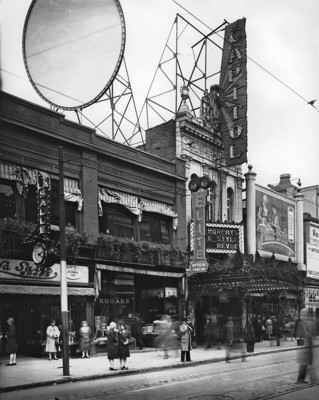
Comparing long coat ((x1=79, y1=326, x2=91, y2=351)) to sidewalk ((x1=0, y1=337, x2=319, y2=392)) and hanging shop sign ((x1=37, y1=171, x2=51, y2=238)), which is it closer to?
sidewalk ((x1=0, y1=337, x2=319, y2=392))

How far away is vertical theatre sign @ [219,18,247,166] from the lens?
2755 centimetres

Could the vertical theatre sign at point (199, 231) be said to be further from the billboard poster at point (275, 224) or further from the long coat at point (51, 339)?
the long coat at point (51, 339)

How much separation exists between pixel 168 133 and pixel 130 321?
35.9 ft

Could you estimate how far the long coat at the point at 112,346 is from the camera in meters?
16.0

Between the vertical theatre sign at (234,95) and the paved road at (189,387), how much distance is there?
14.9m

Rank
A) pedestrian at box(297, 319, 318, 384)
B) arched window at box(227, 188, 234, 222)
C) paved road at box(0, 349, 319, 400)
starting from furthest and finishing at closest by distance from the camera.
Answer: arched window at box(227, 188, 234, 222) → pedestrian at box(297, 319, 318, 384) → paved road at box(0, 349, 319, 400)

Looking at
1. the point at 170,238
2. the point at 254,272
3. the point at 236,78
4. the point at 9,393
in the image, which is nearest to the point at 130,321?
the point at 170,238

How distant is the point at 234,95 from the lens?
93.5 ft

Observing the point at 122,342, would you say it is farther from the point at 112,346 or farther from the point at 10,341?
the point at 10,341

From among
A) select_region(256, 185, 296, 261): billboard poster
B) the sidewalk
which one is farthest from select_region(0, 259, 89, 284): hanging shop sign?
select_region(256, 185, 296, 261): billboard poster

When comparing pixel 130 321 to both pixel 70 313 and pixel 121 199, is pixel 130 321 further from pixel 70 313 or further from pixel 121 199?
pixel 121 199

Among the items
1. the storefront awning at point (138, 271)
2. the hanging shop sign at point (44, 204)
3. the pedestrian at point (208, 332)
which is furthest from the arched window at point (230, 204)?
the hanging shop sign at point (44, 204)

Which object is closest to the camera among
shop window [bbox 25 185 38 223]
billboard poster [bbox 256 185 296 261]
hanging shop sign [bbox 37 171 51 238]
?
hanging shop sign [bbox 37 171 51 238]

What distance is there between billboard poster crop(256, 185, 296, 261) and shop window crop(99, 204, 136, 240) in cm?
1058
